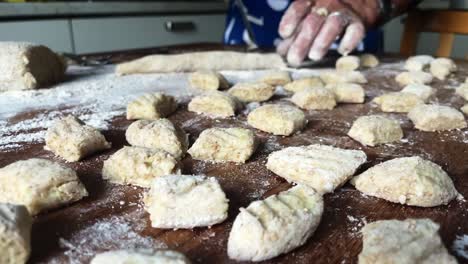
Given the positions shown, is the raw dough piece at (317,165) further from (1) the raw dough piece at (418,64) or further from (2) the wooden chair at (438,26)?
(2) the wooden chair at (438,26)

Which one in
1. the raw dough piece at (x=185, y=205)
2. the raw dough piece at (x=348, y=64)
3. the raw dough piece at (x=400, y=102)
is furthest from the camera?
the raw dough piece at (x=348, y=64)

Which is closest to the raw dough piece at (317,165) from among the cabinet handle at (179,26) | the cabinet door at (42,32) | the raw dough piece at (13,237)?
the raw dough piece at (13,237)

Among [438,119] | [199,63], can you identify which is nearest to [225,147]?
[438,119]

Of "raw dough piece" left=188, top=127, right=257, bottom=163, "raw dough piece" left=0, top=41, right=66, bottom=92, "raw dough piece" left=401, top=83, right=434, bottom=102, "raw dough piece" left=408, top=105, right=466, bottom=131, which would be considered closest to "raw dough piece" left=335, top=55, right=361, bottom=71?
"raw dough piece" left=401, top=83, right=434, bottom=102

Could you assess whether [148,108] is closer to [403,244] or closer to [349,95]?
[349,95]

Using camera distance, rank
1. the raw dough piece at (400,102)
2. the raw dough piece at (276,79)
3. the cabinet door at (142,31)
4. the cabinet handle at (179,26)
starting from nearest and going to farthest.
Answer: the raw dough piece at (400,102)
the raw dough piece at (276,79)
the cabinet door at (142,31)
the cabinet handle at (179,26)

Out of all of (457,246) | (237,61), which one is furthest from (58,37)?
(457,246)

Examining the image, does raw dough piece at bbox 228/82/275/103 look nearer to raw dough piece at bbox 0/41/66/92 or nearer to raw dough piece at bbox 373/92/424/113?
raw dough piece at bbox 373/92/424/113
